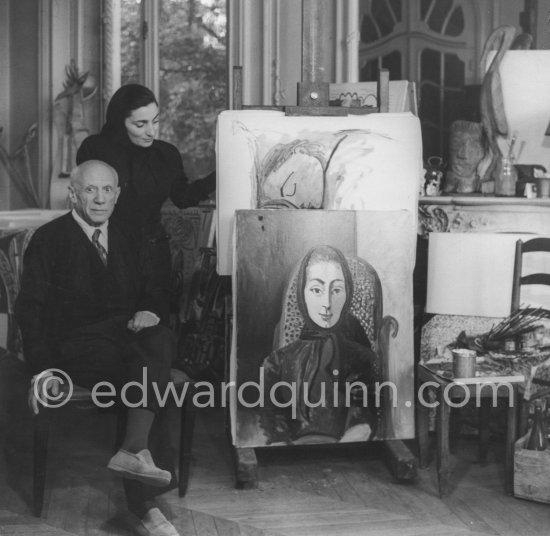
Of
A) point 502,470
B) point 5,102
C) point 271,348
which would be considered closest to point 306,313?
point 271,348

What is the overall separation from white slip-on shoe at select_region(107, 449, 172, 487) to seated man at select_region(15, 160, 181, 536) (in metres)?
0.07

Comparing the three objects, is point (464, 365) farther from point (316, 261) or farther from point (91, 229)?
point (91, 229)

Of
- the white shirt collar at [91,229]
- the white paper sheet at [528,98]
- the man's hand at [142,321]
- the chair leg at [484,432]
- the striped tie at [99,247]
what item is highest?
the white paper sheet at [528,98]

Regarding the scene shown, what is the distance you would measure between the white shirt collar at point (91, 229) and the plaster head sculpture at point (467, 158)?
1768 millimetres

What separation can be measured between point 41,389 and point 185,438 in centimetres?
54

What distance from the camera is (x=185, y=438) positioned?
3.17m

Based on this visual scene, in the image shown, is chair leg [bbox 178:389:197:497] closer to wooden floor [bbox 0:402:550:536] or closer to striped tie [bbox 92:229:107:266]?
wooden floor [bbox 0:402:550:536]

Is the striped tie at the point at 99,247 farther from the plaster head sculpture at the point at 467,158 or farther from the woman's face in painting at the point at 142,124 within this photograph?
the plaster head sculpture at the point at 467,158

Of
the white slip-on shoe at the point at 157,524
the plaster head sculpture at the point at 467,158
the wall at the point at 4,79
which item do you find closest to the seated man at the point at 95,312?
the white slip-on shoe at the point at 157,524

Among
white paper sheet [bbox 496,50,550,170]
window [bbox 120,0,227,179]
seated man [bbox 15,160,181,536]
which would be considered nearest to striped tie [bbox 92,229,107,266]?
seated man [bbox 15,160,181,536]

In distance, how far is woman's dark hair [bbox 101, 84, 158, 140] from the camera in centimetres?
361

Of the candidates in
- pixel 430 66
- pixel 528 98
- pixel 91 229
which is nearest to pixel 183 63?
pixel 430 66

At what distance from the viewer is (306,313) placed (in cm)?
327

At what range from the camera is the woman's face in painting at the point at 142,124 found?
362 cm
